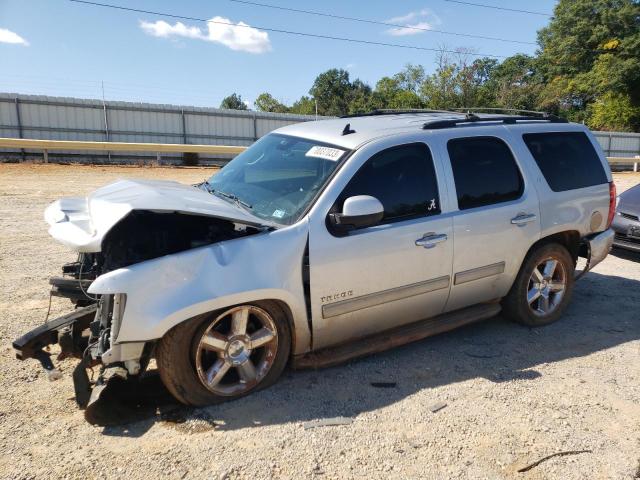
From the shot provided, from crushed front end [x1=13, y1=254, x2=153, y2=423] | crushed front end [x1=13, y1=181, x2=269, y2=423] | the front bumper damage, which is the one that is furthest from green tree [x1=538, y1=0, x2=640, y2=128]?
the front bumper damage

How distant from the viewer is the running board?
370 cm

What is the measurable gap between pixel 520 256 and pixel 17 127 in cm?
2225

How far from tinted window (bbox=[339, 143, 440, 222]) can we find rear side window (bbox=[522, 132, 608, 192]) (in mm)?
1352

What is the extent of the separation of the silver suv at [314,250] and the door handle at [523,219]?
14mm

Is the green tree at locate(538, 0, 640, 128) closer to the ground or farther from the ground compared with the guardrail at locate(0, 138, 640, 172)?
farther from the ground

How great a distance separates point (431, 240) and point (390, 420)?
1.35 m

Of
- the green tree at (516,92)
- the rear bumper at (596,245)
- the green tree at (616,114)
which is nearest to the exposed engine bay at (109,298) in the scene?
the rear bumper at (596,245)

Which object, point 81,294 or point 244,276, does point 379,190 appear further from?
point 81,294

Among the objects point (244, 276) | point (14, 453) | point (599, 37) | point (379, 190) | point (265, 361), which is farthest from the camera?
point (599, 37)

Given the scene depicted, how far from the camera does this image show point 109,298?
3191 millimetres

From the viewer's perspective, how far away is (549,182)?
473 cm

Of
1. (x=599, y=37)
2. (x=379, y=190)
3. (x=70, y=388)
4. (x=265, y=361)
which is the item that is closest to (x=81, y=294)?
(x=70, y=388)

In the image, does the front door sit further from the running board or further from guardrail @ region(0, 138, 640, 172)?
guardrail @ region(0, 138, 640, 172)

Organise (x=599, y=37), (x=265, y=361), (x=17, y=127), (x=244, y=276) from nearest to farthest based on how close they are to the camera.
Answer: (x=244, y=276), (x=265, y=361), (x=17, y=127), (x=599, y=37)
